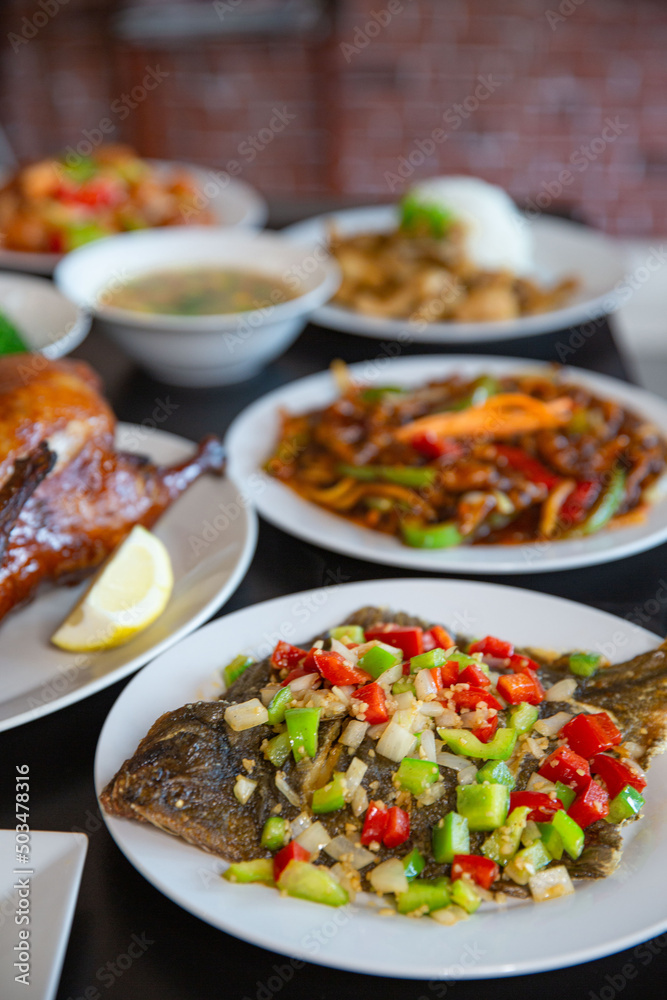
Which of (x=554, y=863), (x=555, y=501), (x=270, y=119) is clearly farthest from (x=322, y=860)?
(x=270, y=119)

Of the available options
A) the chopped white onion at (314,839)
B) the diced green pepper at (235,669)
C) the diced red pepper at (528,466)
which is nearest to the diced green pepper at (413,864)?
the chopped white onion at (314,839)

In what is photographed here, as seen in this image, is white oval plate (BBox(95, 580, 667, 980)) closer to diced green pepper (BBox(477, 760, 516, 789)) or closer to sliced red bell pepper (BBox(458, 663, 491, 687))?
diced green pepper (BBox(477, 760, 516, 789))

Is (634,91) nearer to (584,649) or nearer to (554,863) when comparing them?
(584,649)

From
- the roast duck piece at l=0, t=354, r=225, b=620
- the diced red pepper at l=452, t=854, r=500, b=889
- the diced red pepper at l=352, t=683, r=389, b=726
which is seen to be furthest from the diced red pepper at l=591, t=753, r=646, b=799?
the roast duck piece at l=0, t=354, r=225, b=620

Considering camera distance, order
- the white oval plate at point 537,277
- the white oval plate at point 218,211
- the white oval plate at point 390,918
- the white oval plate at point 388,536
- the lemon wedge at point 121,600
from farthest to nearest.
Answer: the white oval plate at point 218,211, the white oval plate at point 537,277, the white oval plate at point 388,536, the lemon wedge at point 121,600, the white oval plate at point 390,918

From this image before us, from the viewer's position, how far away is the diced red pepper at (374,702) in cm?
143

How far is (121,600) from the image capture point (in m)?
1.86

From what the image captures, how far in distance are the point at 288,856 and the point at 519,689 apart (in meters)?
0.48

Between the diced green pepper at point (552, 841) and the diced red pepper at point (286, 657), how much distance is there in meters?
0.49

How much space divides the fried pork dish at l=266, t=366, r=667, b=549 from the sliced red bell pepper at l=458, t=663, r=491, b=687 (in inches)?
26.5

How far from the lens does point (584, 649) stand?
1.73m

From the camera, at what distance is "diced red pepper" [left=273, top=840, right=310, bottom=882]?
1.28m

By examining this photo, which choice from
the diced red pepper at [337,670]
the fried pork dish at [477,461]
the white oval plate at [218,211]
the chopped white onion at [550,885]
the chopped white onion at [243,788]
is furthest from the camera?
the white oval plate at [218,211]

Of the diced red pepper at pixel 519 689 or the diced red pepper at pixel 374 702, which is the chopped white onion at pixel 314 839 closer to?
the diced red pepper at pixel 374 702
